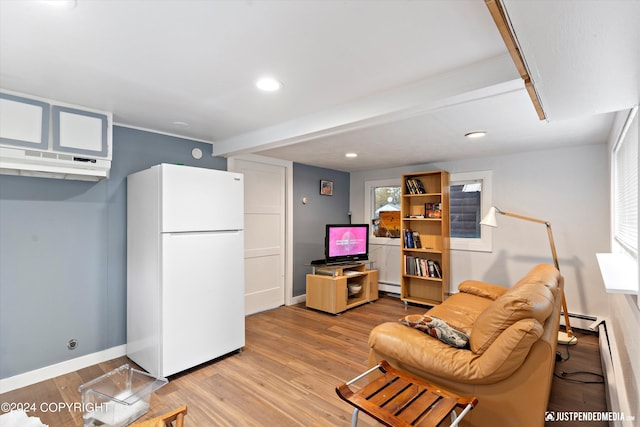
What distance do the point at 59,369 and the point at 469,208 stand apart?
507cm

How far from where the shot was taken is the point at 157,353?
2.58 m

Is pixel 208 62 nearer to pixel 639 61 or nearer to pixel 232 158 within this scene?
pixel 639 61

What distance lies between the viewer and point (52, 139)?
94.6 inches

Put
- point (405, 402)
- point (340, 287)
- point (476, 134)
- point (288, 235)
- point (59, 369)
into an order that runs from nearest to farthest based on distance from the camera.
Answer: point (405, 402) < point (59, 369) < point (476, 134) < point (340, 287) < point (288, 235)

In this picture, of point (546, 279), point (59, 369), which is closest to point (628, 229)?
point (546, 279)

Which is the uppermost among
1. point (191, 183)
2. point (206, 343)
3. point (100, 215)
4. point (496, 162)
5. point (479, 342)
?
point (496, 162)

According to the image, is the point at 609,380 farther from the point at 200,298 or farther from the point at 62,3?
the point at 62,3

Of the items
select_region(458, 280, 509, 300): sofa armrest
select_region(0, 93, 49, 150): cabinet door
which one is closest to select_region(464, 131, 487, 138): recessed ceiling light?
select_region(458, 280, 509, 300): sofa armrest

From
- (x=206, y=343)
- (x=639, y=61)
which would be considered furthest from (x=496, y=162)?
(x=206, y=343)

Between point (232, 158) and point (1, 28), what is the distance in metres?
2.56

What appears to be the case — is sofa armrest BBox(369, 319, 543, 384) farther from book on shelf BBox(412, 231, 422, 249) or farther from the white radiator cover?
book on shelf BBox(412, 231, 422, 249)

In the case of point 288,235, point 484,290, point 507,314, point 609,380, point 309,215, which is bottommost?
point 609,380

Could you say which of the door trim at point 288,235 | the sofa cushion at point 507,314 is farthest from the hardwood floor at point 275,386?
the door trim at point 288,235

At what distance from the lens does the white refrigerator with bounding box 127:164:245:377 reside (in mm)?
2594
